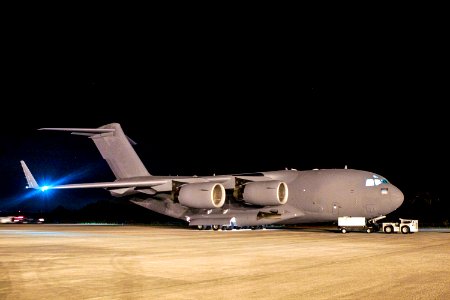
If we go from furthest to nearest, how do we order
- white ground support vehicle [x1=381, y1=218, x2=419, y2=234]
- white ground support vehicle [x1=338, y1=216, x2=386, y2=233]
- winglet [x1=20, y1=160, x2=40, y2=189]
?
winglet [x1=20, y1=160, x2=40, y2=189]
white ground support vehicle [x1=338, y1=216, x2=386, y2=233]
white ground support vehicle [x1=381, y1=218, x2=419, y2=234]

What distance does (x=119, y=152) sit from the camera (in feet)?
114

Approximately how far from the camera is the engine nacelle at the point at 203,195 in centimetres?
2848

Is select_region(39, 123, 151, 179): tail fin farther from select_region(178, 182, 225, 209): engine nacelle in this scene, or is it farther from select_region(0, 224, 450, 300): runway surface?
select_region(0, 224, 450, 300): runway surface

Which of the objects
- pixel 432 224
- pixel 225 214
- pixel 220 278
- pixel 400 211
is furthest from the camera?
pixel 400 211

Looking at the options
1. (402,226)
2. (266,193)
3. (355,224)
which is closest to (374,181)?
(355,224)

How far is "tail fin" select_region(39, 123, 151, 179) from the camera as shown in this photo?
113 feet

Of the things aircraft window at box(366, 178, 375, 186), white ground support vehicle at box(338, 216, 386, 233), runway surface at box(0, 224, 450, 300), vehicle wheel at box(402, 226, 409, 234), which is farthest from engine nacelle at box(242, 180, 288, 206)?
runway surface at box(0, 224, 450, 300)

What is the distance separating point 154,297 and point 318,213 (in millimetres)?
21157

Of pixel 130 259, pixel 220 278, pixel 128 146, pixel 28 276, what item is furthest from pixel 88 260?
pixel 128 146

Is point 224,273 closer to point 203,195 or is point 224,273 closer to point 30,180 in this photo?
point 203,195

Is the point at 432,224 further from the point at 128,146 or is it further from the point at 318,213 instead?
the point at 128,146

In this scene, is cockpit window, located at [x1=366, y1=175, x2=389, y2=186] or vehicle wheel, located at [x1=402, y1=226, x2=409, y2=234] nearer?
vehicle wheel, located at [x1=402, y1=226, x2=409, y2=234]

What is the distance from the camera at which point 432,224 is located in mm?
39188

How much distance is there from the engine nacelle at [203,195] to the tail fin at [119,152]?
237 inches
